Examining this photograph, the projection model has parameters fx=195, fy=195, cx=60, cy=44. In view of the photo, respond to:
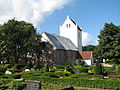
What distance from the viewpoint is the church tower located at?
2249 inches

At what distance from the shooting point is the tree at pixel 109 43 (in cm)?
4056

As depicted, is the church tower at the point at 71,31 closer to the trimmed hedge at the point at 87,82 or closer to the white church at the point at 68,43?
the white church at the point at 68,43

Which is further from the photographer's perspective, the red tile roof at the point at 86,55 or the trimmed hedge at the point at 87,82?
the red tile roof at the point at 86,55

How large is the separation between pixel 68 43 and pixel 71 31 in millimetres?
5110

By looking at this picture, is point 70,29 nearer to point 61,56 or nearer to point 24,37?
point 61,56

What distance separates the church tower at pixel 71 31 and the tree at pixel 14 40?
16.6m

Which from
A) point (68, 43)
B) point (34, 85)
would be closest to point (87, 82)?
point (34, 85)

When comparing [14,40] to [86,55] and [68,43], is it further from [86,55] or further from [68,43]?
[86,55]

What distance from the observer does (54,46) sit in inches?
1811

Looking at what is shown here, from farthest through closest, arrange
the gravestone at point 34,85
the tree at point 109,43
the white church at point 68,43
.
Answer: the white church at point 68,43, the tree at point 109,43, the gravestone at point 34,85

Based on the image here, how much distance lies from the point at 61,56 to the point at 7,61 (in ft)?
43.8

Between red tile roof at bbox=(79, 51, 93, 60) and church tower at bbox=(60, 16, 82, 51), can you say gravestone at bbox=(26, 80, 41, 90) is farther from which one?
church tower at bbox=(60, 16, 82, 51)

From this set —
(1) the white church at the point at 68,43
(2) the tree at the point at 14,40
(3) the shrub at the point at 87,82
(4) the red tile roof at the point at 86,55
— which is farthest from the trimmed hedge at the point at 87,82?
(4) the red tile roof at the point at 86,55

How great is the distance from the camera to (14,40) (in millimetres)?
41344
